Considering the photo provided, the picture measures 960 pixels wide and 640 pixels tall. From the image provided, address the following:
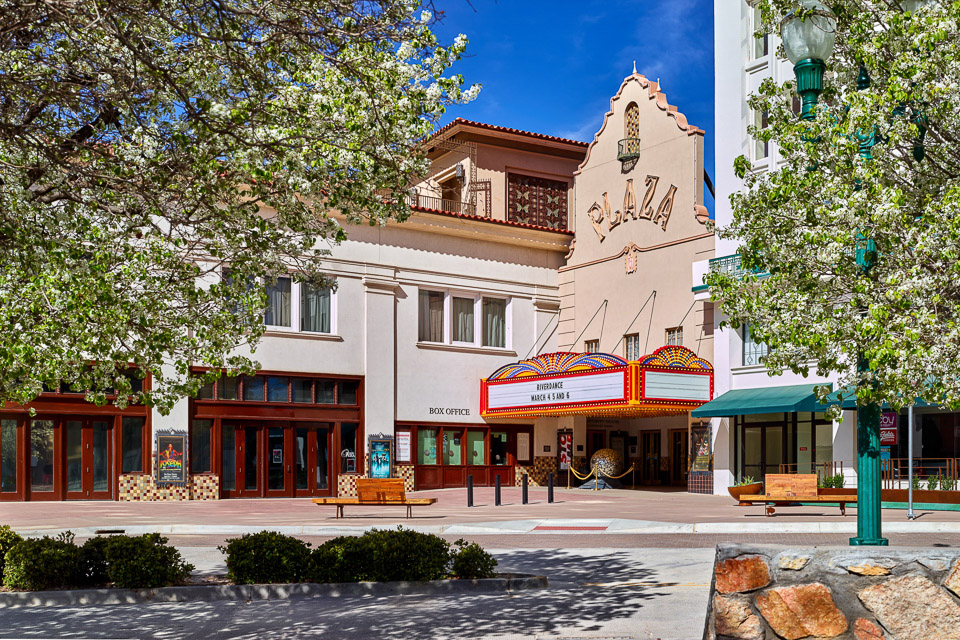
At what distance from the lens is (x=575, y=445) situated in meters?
38.5

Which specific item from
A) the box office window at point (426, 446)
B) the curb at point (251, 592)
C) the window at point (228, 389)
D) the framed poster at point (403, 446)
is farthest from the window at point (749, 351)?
the curb at point (251, 592)

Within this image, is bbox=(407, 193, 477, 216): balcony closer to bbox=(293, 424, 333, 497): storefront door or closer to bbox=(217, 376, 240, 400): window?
bbox=(293, 424, 333, 497): storefront door

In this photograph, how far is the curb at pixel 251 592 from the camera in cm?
1044

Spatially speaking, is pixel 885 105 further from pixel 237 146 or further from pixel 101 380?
pixel 101 380

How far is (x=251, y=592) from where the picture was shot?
10789 mm

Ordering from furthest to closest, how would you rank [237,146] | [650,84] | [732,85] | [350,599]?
[650,84] → [732,85] → [350,599] → [237,146]

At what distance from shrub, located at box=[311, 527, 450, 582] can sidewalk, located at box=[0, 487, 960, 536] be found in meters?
7.12

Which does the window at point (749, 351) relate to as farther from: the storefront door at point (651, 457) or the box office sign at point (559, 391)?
the storefront door at point (651, 457)

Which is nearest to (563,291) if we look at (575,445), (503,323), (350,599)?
(503,323)

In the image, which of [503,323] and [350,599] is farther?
[503,323]

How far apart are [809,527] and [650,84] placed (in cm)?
2217

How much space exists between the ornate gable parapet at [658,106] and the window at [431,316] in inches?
289

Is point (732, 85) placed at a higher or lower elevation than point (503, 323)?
higher

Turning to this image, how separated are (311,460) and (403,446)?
334cm
